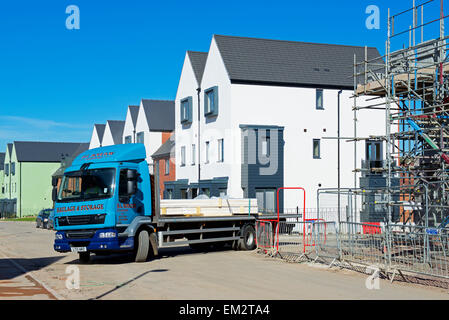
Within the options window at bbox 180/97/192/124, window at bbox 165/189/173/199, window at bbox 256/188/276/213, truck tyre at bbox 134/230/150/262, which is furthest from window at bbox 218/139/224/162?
truck tyre at bbox 134/230/150/262

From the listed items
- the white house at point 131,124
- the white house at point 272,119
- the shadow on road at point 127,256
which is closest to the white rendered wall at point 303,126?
the white house at point 272,119

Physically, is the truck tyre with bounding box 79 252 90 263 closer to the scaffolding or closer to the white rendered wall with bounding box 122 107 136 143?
the scaffolding

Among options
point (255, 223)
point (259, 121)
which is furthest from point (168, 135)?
point (255, 223)

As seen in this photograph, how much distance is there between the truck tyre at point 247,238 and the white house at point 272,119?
1234 centimetres

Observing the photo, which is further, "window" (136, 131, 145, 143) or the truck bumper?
"window" (136, 131, 145, 143)

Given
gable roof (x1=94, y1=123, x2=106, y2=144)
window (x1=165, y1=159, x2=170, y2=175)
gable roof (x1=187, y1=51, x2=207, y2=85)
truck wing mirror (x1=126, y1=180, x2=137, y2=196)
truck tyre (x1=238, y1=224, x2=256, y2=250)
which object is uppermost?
gable roof (x1=187, y1=51, x2=207, y2=85)

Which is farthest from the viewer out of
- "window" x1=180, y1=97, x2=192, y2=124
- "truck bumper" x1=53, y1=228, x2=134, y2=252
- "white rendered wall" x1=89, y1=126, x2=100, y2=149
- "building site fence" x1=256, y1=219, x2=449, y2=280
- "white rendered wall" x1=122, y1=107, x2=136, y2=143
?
"white rendered wall" x1=89, y1=126, x2=100, y2=149

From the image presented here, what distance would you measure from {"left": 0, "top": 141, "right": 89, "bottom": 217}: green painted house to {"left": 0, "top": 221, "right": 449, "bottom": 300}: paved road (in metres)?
68.1

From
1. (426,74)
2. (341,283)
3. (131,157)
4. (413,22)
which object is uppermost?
(413,22)

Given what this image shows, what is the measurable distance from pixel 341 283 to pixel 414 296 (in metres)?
2.06

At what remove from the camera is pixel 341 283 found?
43.3 feet

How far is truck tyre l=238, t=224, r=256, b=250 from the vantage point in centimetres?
2106
